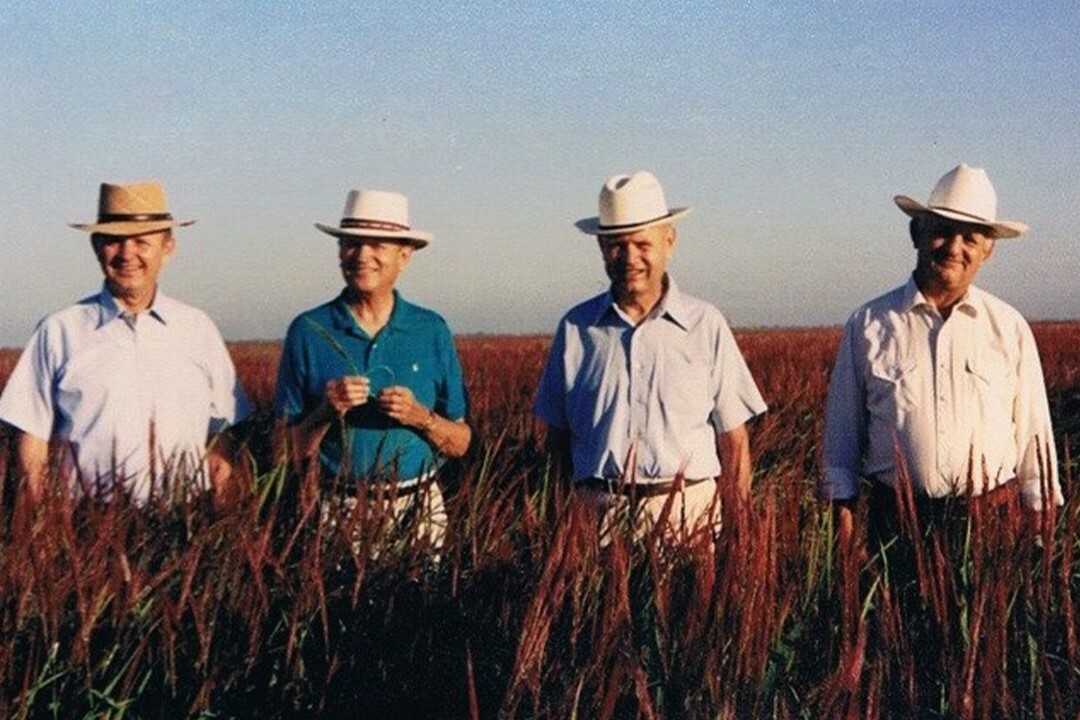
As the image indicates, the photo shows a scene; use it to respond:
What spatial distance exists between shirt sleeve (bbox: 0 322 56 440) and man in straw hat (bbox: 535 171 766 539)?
1460 millimetres

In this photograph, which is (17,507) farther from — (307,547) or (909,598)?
(909,598)

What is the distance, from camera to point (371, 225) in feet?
12.4

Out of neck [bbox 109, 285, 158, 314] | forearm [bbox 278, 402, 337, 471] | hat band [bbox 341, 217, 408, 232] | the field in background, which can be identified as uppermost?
hat band [bbox 341, 217, 408, 232]

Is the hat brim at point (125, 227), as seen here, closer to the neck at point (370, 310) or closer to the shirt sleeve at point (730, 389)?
the neck at point (370, 310)

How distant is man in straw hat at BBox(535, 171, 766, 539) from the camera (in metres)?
3.52

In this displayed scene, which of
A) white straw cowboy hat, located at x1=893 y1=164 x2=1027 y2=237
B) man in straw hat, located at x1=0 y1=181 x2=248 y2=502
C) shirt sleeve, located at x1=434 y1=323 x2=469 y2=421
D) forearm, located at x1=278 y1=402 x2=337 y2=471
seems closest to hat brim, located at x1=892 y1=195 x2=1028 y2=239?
white straw cowboy hat, located at x1=893 y1=164 x2=1027 y2=237

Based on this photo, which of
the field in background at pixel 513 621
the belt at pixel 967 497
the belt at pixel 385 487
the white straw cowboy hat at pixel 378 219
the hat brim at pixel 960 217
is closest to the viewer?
the field in background at pixel 513 621

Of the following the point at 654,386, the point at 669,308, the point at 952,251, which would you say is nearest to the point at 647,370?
the point at 654,386

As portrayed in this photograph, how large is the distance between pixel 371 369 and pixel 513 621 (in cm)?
144

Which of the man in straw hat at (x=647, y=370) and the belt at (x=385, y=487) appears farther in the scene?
the man in straw hat at (x=647, y=370)

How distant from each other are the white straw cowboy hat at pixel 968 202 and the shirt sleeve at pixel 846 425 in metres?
0.42

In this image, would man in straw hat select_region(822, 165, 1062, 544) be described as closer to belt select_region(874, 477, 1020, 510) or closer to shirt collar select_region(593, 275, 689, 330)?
belt select_region(874, 477, 1020, 510)

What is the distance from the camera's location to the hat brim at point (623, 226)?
3510 millimetres

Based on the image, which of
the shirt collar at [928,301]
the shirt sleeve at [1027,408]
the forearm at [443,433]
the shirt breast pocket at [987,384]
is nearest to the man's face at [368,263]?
the forearm at [443,433]
